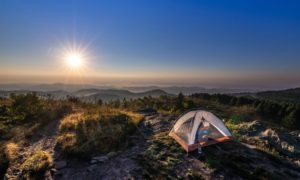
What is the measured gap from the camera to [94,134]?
10.1 metres

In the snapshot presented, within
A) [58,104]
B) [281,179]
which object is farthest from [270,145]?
[58,104]

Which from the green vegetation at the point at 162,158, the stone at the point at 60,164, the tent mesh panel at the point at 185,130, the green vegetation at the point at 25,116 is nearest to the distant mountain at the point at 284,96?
the tent mesh panel at the point at 185,130

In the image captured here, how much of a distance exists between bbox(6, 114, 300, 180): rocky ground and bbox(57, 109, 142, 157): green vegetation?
473mm

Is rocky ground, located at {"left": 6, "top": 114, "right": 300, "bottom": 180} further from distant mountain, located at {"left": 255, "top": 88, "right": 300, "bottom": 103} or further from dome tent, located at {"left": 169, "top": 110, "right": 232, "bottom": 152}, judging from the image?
distant mountain, located at {"left": 255, "top": 88, "right": 300, "bottom": 103}

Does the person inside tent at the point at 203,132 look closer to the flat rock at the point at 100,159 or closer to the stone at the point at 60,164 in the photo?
the flat rock at the point at 100,159

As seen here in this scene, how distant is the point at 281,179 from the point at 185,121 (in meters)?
4.32

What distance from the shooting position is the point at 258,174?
7402 mm

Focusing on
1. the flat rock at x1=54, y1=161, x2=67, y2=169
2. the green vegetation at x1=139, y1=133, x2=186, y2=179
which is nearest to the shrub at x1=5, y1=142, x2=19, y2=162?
the flat rock at x1=54, y1=161, x2=67, y2=169

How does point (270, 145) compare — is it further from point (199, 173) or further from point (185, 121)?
point (199, 173)

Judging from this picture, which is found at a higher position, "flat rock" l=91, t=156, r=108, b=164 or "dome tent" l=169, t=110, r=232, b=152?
"dome tent" l=169, t=110, r=232, b=152

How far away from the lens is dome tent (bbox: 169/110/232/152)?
9.15m

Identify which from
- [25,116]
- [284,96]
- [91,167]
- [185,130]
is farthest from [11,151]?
[284,96]

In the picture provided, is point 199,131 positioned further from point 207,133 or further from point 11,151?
point 11,151

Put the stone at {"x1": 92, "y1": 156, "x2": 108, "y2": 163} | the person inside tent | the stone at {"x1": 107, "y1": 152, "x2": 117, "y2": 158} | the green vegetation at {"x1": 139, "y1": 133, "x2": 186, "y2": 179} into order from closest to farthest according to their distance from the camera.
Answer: the green vegetation at {"x1": 139, "y1": 133, "x2": 186, "y2": 179}, the stone at {"x1": 92, "y1": 156, "x2": 108, "y2": 163}, the stone at {"x1": 107, "y1": 152, "x2": 117, "y2": 158}, the person inside tent
